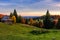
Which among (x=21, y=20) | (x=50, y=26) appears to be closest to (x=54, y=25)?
(x=50, y=26)

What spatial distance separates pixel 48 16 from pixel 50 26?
6.46 m

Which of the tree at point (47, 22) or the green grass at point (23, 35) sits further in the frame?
the tree at point (47, 22)

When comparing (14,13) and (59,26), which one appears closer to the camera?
(59,26)

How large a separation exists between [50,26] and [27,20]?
25.2 metres

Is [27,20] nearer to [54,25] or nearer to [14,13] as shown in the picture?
[14,13]

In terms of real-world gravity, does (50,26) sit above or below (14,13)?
below

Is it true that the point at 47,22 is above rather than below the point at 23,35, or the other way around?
below

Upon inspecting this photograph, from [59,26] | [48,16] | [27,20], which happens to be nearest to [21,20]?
[27,20]

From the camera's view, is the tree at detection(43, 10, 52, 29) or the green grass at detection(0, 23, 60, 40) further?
the tree at detection(43, 10, 52, 29)

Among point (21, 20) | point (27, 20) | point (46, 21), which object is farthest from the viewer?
point (27, 20)

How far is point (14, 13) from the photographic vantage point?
92.8m

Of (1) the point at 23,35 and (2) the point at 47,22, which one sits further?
(2) the point at 47,22

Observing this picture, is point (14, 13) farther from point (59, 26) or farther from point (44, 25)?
point (59, 26)

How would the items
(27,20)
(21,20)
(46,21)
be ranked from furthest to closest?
(27,20), (21,20), (46,21)
